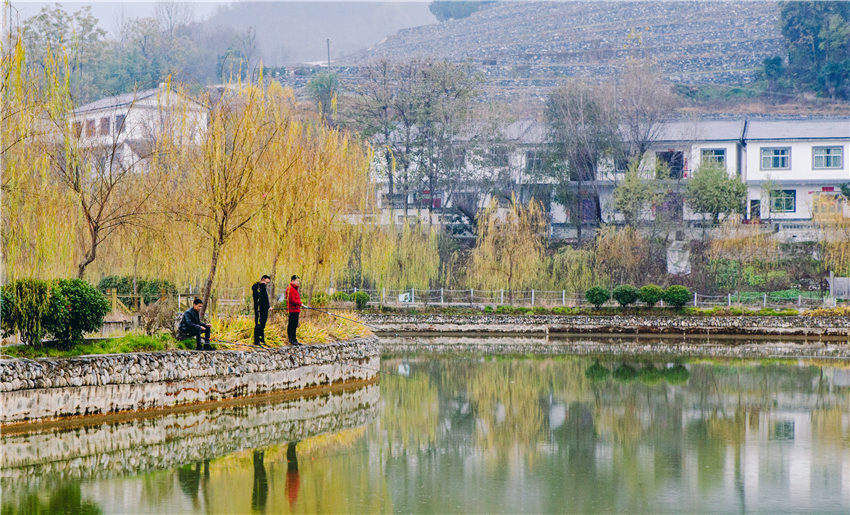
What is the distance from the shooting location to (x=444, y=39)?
13150 cm

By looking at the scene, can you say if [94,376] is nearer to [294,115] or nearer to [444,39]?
[294,115]

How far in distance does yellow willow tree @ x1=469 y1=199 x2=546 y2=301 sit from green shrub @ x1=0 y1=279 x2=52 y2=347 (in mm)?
26308

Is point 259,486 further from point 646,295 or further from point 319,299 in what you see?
point 646,295

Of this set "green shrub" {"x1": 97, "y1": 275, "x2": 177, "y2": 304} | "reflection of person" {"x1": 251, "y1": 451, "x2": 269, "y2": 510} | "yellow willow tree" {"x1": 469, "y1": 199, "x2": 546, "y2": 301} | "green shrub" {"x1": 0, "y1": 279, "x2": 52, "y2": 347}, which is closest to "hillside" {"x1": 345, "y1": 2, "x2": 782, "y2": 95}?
"yellow willow tree" {"x1": 469, "y1": 199, "x2": 546, "y2": 301}

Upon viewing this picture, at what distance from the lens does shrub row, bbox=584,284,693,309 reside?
1441 inches

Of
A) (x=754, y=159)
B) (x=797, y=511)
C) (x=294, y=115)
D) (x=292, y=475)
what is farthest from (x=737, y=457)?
(x=754, y=159)

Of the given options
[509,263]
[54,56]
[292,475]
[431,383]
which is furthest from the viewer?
[509,263]

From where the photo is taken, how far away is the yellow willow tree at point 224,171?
19422 mm

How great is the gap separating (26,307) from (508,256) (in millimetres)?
→ 26800

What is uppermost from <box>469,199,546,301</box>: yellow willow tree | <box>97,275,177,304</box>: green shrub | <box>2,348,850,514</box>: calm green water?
<box>469,199,546,301</box>: yellow willow tree

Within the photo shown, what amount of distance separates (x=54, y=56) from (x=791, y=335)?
89.3 ft

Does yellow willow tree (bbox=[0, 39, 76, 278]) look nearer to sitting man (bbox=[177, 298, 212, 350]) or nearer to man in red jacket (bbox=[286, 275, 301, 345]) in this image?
sitting man (bbox=[177, 298, 212, 350])

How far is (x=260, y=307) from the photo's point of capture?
1916 cm

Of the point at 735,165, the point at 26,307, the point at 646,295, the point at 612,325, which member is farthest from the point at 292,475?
the point at 735,165
